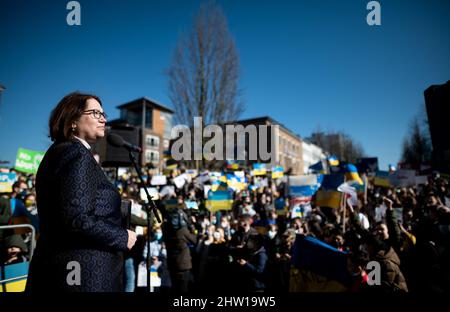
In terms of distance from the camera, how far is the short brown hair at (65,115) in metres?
1.60

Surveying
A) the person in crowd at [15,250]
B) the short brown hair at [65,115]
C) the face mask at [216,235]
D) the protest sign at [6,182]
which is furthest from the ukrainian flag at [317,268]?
the protest sign at [6,182]

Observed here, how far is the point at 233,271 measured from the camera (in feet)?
16.1

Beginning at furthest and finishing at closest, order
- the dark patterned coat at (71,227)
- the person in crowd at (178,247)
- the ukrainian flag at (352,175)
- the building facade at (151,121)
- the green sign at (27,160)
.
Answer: the building facade at (151,121) → the ukrainian flag at (352,175) → the green sign at (27,160) → the person in crowd at (178,247) → the dark patterned coat at (71,227)

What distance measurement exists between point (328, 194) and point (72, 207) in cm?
752

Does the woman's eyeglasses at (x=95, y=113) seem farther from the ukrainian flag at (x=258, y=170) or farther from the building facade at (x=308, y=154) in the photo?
the building facade at (x=308, y=154)

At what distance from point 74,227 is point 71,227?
0.05ft

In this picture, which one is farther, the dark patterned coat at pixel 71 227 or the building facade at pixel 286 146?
the building facade at pixel 286 146

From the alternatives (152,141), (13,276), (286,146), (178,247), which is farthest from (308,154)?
(13,276)

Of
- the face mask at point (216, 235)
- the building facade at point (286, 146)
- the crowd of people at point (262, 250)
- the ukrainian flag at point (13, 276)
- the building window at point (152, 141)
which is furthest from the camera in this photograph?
the building facade at point (286, 146)

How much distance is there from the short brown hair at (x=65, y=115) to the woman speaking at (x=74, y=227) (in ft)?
0.30

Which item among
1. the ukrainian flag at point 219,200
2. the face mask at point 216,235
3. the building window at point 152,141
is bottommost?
the face mask at point 216,235

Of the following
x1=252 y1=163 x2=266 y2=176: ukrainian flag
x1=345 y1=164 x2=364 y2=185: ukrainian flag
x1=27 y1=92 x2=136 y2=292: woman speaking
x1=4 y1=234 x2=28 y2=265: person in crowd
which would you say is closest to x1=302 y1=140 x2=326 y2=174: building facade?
x1=252 y1=163 x2=266 y2=176: ukrainian flag
